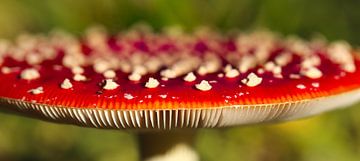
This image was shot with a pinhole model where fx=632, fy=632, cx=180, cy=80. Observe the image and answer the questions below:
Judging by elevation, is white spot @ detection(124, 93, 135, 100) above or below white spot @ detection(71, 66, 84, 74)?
below

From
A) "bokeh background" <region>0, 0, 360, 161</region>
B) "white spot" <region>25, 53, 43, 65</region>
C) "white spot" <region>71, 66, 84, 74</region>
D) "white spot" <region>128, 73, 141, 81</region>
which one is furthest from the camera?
"bokeh background" <region>0, 0, 360, 161</region>

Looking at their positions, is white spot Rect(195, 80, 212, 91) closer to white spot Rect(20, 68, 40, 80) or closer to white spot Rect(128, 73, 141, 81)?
white spot Rect(128, 73, 141, 81)

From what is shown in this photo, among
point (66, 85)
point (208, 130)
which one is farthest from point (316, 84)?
point (208, 130)

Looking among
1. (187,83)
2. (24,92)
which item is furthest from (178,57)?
(24,92)

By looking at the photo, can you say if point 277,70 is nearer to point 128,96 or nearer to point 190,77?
point 190,77

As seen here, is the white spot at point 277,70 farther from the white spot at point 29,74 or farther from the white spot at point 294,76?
the white spot at point 29,74

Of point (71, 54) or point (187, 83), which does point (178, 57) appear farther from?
point (187, 83)

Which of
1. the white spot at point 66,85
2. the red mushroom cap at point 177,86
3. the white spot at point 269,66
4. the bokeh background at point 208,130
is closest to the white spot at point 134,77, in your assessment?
the red mushroom cap at point 177,86

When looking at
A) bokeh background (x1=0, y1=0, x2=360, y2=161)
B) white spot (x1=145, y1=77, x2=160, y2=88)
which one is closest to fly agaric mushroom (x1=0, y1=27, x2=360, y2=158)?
white spot (x1=145, y1=77, x2=160, y2=88)
